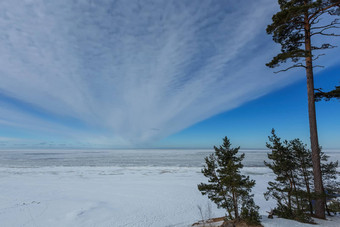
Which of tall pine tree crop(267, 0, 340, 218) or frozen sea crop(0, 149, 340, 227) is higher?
tall pine tree crop(267, 0, 340, 218)

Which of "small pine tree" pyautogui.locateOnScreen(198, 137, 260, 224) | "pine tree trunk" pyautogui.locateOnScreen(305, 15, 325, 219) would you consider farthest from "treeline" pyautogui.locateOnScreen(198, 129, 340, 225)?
"pine tree trunk" pyautogui.locateOnScreen(305, 15, 325, 219)

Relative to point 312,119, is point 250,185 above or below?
below

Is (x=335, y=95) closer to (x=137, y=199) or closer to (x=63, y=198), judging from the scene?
(x=137, y=199)

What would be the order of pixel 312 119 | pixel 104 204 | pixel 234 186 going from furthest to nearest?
pixel 104 204, pixel 234 186, pixel 312 119

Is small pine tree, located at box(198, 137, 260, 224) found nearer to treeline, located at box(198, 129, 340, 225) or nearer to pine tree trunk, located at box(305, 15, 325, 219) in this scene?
treeline, located at box(198, 129, 340, 225)

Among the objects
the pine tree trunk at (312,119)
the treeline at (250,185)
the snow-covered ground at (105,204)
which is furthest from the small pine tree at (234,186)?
the pine tree trunk at (312,119)

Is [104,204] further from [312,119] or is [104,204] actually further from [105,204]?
[312,119]

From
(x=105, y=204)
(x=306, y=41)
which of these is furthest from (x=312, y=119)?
(x=105, y=204)

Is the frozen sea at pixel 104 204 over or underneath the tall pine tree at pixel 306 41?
underneath

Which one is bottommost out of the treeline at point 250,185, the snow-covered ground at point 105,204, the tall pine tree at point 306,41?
the snow-covered ground at point 105,204

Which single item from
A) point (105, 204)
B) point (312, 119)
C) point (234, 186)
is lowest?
point (105, 204)

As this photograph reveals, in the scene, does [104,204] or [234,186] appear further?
[104,204]

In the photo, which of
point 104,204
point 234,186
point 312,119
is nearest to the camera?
point 312,119

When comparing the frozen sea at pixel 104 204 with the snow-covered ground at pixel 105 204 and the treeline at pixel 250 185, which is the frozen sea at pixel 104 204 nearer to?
the snow-covered ground at pixel 105 204
